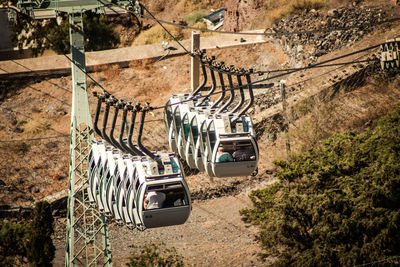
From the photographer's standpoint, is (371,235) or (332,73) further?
(332,73)

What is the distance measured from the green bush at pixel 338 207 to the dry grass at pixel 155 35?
2394cm

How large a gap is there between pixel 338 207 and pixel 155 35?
28.2 m

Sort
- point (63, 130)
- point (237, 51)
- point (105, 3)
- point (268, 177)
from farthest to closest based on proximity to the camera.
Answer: point (237, 51)
point (63, 130)
point (268, 177)
point (105, 3)

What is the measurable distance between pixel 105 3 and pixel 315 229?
1014 cm

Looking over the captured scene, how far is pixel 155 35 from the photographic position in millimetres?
46406

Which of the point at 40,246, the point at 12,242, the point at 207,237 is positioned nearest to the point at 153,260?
the point at 40,246

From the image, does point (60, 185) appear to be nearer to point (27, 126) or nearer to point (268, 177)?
point (27, 126)

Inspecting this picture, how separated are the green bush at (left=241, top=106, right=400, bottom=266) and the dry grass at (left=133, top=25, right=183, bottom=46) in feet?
78.5

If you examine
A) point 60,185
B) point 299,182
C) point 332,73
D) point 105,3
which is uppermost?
point 105,3

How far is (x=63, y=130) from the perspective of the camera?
35719 mm

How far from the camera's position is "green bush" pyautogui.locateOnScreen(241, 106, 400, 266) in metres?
20.0

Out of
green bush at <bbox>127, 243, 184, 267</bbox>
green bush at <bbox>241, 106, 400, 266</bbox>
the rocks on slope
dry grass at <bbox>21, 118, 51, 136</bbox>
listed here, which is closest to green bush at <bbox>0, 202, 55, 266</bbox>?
green bush at <bbox>127, 243, 184, 267</bbox>

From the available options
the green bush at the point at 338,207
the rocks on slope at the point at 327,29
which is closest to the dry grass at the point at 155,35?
the rocks on slope at the point at 327,29

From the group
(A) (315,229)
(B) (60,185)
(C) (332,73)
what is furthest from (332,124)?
(B) (60,185)
